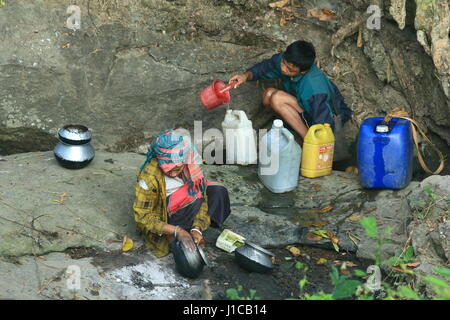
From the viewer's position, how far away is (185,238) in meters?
4.96

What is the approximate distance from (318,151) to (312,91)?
1.72 feet

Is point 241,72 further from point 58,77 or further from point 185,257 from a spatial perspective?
point 185,257

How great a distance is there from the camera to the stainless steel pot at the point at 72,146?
19.1ft

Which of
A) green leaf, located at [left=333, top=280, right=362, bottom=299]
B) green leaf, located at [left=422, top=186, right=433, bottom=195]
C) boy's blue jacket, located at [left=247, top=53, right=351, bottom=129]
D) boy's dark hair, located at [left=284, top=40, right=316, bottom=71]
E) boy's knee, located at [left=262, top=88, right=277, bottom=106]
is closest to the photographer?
green leaf, located at [left=333, top=280, right=362, bottom=299]

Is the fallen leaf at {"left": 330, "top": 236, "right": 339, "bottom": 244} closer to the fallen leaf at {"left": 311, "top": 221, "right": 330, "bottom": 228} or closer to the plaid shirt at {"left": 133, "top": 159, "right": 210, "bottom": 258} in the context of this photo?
the fallen leaf at {"left": 311, "top": 221, "right": 330, "bottom": 228}

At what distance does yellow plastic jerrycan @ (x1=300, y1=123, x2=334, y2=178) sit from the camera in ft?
20.8

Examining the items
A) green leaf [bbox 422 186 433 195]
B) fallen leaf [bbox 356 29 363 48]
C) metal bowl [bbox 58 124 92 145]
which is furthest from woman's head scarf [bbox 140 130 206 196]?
fallen leaf [bbox 356 29 363 48]

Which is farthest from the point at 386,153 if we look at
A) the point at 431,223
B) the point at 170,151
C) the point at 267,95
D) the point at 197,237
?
the point at 170,151

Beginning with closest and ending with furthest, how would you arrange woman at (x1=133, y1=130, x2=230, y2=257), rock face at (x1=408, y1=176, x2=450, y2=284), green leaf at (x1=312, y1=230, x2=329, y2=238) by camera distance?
rock face at (x1=408, y1=176, x2=450, y2=284)
woman at (x1=133, y1=130, x2=230, y2=257)
green leaf at (x1=312, y1=230, x2=329, y2=238)

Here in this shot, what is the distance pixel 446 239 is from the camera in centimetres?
495

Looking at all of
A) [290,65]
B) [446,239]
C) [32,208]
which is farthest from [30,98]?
[446,239]

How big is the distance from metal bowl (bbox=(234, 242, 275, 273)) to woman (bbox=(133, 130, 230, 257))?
32cm
